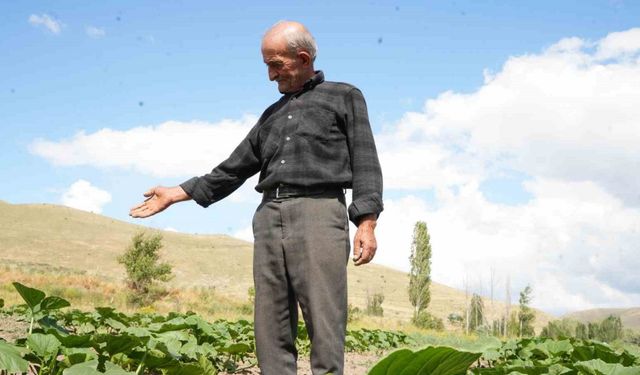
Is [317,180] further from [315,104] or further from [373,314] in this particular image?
[373,314]

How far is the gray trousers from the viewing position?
2.73m

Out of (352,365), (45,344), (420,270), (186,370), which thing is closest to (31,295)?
(45,344)

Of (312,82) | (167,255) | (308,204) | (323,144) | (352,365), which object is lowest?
(352,365)

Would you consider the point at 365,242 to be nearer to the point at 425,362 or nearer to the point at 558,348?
the point at 425,362

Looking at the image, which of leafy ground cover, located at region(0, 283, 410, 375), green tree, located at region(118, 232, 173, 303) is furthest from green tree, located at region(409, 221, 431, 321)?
leafy ground cover, located at region(0, 283, 410, 375)

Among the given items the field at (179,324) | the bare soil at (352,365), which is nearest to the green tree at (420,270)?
the field at (179,324)

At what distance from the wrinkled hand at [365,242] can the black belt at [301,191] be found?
21cm

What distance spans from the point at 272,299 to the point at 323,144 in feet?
2.33

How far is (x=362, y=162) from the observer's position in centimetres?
290

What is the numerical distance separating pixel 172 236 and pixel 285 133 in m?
79.4

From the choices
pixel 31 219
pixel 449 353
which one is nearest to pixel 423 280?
pixel 449 353

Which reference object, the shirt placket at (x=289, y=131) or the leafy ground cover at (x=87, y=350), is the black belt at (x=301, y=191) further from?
the leafy ground cover at (x=87, y=350)

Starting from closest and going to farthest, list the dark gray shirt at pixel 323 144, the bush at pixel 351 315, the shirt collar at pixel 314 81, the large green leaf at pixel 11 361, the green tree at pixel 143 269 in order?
the large green leaf at pixel 11 361
the dark gray shirt at pixel 323 144
the shirt collar at pixel 314 81
the bush at pixel 351 315
the green tree at pixel 143 269

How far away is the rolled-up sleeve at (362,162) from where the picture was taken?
2797mm
